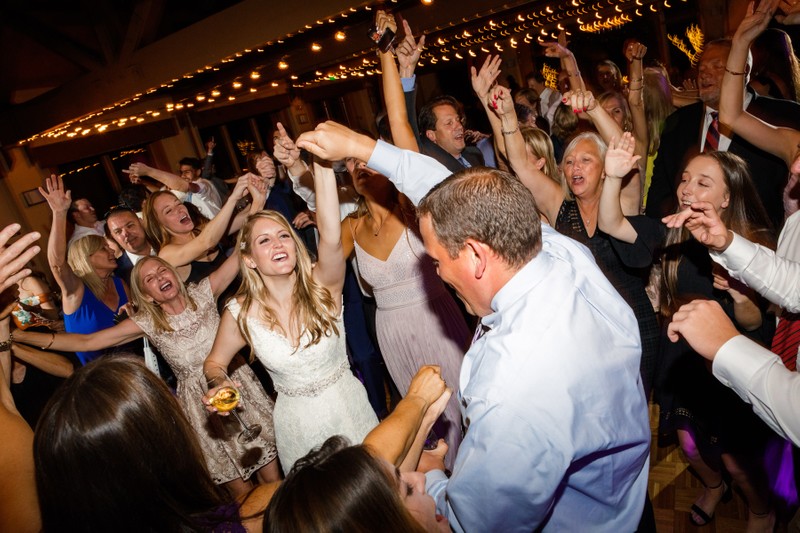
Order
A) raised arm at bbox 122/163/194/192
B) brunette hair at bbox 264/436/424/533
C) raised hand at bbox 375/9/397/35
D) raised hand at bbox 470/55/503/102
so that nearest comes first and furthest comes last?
brunette hair at bbox 264/436/424/533, raised hand at bbox 375/9/397/35, raised hand at bbox 470/55/503/102, raised arm at bbox 122/163/194/192

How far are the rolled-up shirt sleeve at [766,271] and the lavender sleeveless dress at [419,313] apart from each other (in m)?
1.20

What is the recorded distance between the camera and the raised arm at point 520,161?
90.7 inches

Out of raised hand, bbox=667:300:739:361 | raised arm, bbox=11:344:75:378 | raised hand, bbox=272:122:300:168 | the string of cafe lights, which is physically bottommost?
raised hand, bbox=667:300:739:361

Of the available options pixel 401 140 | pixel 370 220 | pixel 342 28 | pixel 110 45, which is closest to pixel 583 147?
pixel 401 140

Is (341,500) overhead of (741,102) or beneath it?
beneath

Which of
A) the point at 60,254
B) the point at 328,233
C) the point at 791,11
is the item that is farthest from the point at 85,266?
the point at 791,11

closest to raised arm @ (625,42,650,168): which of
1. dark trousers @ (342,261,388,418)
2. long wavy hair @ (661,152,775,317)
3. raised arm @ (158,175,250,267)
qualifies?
long wavy hair @ (661,152,775,317)

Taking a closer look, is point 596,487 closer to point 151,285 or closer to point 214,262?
point 151,285

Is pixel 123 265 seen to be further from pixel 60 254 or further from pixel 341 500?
pixel 341 500

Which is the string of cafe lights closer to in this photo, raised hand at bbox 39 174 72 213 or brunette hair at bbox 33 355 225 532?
raised hand at bbox 39 174 72 213

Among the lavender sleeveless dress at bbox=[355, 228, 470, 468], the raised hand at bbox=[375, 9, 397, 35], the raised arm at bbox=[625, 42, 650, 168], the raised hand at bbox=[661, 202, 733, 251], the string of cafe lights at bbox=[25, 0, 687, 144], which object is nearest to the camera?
the raised hand at bbox=[661, 202, 733, 251]

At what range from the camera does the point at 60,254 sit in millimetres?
2734

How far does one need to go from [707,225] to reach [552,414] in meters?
0.99

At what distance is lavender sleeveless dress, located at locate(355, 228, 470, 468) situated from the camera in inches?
89.2
